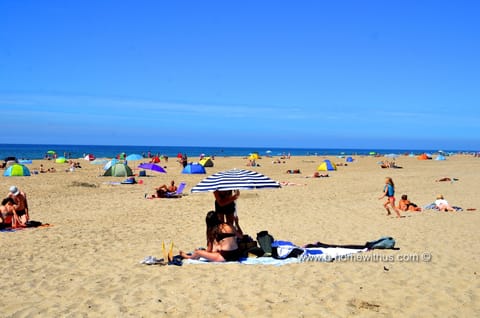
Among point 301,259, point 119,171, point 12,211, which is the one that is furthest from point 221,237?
point 119,171

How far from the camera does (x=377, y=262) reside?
743 cm

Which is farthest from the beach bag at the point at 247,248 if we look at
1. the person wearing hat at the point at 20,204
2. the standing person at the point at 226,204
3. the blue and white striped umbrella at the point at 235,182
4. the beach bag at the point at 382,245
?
the person wearing hat at the point at 20,204

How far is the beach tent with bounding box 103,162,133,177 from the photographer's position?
27.9 meters

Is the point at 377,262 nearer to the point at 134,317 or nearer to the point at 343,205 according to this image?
the point at 134,317

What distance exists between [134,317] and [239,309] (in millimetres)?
1209

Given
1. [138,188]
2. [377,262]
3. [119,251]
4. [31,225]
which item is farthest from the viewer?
[138,188]

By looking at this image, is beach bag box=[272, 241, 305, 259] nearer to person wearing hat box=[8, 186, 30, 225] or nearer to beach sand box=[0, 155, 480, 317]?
beach sand box=[0, 155, 480, 317]

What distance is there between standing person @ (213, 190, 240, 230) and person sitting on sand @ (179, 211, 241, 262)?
19cm

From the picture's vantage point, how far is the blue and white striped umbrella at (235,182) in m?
7.39

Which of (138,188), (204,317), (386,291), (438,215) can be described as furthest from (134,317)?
(138,188)

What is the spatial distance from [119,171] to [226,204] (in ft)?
70.3

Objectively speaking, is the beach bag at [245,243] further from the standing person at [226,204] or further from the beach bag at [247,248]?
the standing person at [226,204]

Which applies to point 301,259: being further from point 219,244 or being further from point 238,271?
point 219,244

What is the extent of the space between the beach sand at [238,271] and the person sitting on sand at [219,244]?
23 centimetres
